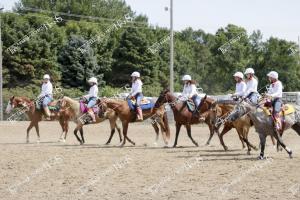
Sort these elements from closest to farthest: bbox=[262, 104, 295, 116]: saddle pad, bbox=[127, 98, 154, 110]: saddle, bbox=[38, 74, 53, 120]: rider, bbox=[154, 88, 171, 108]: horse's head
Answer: bbox=[262, 104, 295, 116]: saddle pad → bbox=[154, 88, 171, 108]: horse's head → bbox=[127, 98, 154, 110]: saddle → bbox=[38, 74, 53, 120]: rider

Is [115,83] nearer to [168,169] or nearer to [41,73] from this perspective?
[41,73]

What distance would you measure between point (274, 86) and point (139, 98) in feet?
21.2

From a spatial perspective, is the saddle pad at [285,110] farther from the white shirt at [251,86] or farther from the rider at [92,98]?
the rider at [92,98]

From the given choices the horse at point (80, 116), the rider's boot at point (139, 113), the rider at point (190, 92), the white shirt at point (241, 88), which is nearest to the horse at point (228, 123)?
the white shirt at point (241, 88)

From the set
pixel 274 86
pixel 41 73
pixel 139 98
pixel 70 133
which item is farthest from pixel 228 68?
pixel 274 86

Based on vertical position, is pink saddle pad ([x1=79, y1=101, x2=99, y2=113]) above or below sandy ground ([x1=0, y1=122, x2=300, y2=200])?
above

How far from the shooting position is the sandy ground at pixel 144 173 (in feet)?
39.2

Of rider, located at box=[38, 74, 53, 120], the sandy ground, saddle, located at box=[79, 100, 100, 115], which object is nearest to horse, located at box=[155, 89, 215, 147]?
the sandy ground

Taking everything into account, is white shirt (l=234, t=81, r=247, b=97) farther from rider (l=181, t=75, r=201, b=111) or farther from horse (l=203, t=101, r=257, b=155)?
rider (l=181, t=75, r=201, b=111)

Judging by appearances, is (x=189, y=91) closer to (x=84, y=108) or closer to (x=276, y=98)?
(x=84, y=108)

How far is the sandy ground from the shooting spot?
11953 mm

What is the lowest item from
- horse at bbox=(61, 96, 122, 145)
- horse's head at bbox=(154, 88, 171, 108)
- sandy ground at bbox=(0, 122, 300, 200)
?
sandy ground at bbox=(0, 122, 300, 200)

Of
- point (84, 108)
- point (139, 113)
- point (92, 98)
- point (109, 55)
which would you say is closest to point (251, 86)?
point (139, 113)

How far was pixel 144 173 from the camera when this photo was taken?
1438 cm
